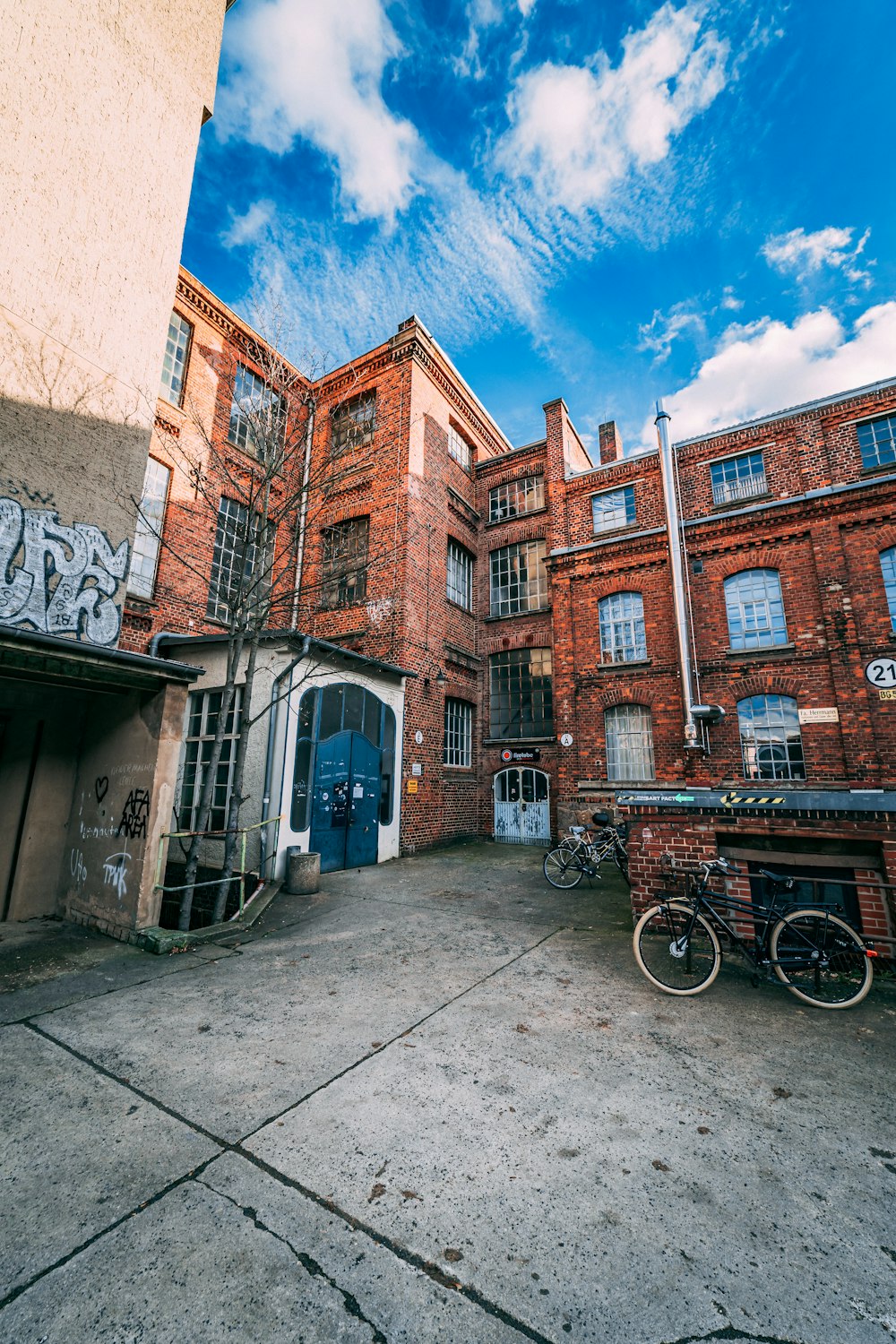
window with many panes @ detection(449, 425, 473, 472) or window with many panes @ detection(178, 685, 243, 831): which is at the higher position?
window with many panes @ detection(449, 425, 473, 472)

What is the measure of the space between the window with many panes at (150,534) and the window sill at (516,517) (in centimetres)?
895

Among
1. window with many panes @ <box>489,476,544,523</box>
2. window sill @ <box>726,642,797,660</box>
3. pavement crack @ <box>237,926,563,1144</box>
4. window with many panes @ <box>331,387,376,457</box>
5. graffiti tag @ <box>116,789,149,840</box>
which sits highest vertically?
window with many panes @ <box>331,387,376,457</box>

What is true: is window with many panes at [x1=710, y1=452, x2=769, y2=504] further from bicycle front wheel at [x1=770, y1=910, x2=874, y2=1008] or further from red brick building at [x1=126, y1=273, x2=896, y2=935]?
bicycle front wheel at [x1=770, y1=910, x2=874, y2=1008]

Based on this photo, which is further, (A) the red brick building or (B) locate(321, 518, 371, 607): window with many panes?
(B) locate(321, 518, 371, 607): window with many panes

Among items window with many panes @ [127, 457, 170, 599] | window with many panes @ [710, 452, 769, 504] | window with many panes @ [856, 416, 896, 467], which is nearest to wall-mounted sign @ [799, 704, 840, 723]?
window with many panes @ [710, 452, 769, 504]

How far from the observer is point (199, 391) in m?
12.1

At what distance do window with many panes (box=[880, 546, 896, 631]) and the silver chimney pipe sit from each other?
12.6 ft

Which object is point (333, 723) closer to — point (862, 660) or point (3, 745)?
point (3, 745)

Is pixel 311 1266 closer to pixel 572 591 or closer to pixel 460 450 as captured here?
pixel 572 591

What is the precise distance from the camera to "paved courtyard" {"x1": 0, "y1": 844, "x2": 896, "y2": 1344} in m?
1.79

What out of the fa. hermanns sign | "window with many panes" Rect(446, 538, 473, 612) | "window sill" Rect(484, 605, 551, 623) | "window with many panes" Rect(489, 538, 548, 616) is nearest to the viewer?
the fa. hermanns sign

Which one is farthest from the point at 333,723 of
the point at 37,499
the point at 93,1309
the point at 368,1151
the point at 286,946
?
the point at 93,1309

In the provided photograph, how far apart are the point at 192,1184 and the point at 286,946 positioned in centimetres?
343

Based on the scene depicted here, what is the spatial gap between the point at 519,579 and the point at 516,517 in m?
1.91
